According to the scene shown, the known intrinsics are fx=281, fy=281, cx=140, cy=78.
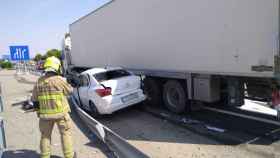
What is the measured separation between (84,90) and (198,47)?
4057mm

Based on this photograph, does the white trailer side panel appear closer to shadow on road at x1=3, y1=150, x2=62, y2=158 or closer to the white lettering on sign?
shadow on road at x1=3, y1=150, x2=62, y2=158

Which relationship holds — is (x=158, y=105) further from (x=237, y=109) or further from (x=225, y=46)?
(x=225, y=46)

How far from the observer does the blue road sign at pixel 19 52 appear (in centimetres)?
2080

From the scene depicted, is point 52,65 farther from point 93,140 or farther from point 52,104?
point 93,140

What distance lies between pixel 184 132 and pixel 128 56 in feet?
17.2

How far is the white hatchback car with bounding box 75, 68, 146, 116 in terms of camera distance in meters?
8.32

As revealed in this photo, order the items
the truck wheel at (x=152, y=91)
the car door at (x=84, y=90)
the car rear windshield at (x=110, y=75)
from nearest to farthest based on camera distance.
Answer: the car rear windshield at (x=110, y=75) → the car door at (x=84, y=90) → the truck wheel at (x=152, y=91)

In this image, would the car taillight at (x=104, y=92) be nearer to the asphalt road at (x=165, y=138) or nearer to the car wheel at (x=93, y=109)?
the car wheel at (x=93, y=109)

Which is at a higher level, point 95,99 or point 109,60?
point 109,60

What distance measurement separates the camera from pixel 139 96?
29.3ft

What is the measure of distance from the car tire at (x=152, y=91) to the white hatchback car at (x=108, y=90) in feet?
2.44

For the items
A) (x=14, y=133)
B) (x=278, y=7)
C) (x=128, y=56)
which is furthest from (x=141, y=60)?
(x=278, y=7)

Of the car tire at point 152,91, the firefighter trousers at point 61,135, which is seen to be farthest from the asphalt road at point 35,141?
the car tire at point 152,91

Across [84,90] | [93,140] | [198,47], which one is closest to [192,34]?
[198,47]
